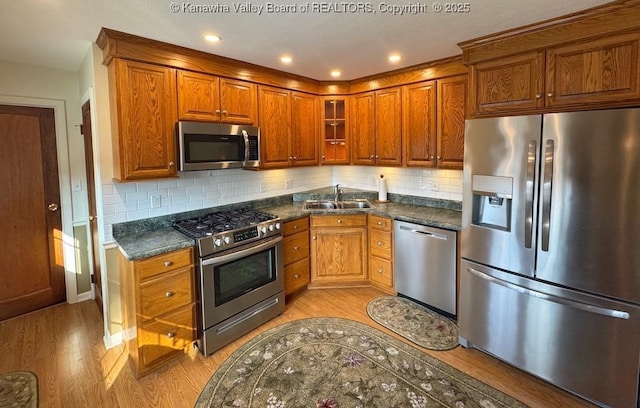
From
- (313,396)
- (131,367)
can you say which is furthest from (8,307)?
(313,396)

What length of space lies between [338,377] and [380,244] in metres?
1.62

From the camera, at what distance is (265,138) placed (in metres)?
3.51

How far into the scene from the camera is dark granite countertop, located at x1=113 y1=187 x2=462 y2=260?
250cm

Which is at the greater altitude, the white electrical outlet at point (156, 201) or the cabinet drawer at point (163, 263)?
the white electrical outlet at point (156, 201)

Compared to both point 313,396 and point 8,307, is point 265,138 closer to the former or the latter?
point 313,396

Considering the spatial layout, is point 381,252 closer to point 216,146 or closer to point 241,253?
point 241,253

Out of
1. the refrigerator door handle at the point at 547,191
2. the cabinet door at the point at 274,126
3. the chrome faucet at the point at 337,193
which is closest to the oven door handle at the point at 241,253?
the cabinet door at the point at 274,126

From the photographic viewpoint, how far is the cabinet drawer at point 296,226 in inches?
136

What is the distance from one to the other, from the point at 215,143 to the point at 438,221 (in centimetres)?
217

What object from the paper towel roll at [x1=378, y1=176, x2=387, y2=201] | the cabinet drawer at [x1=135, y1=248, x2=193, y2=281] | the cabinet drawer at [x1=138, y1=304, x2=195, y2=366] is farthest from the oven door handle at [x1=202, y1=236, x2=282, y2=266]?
the paper towel roll at [x1=378, y1=176, x2=387, y2=201]

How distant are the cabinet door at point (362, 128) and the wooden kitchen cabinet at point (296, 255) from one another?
1.06 meters

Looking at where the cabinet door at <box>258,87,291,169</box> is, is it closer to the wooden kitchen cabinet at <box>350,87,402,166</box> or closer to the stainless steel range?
the stainless steel range

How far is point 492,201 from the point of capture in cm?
245

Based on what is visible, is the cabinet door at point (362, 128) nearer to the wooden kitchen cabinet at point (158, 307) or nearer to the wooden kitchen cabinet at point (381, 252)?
the wooden kitchen cabinet at point (381, 252)
